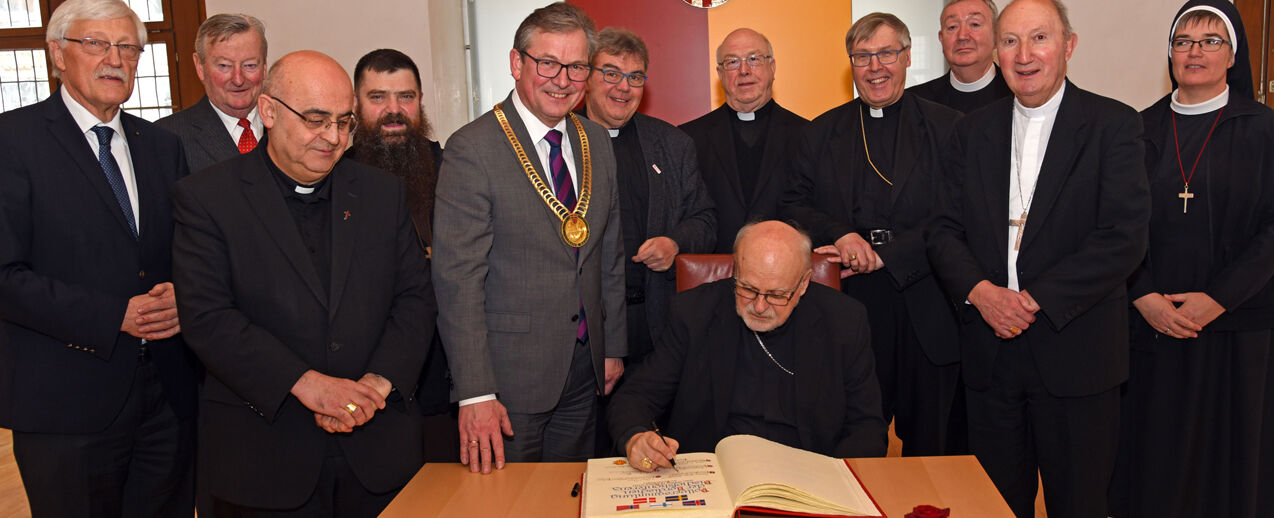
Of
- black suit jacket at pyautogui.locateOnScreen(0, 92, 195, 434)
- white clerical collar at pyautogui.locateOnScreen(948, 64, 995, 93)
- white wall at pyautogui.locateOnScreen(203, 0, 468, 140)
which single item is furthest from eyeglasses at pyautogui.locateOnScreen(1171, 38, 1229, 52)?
white wall at pyautogui.locateOnScreen(203, 0, 468, 140)

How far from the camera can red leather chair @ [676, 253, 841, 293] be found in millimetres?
2881

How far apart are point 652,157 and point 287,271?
1.84 meters

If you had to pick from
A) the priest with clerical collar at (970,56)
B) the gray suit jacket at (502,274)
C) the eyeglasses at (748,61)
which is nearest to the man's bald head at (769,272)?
the gray suit jacket at (502,274)

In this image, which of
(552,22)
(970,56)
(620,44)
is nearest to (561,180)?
(552,22)

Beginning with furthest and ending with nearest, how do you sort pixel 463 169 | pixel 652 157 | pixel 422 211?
pixel 652 157 → pixel 422 211 → pixel 463 169

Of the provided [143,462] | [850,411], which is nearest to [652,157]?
[850,411]

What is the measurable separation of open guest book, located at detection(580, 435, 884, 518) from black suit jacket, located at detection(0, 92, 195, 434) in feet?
4.84

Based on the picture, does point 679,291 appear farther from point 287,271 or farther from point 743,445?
point 287,271

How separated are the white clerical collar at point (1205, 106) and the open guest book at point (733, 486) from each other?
7.89 feet

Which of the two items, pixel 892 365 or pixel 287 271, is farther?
pixel 892 365

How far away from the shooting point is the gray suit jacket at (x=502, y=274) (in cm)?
243

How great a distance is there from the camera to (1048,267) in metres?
2.76

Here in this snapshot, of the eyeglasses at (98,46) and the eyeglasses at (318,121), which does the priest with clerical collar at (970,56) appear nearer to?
the eyeglasses at (318,121)

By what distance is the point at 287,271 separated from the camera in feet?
6.82
